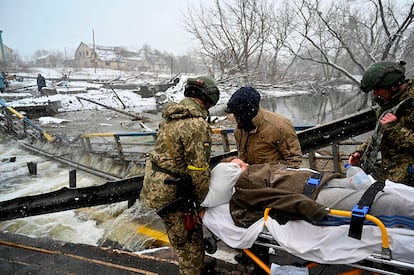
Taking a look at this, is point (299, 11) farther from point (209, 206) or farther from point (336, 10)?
point (209, 206)

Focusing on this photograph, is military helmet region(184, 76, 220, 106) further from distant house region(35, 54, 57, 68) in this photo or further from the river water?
distant house region(35, 54, 57, 68)

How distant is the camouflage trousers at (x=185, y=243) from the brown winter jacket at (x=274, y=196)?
577 millimetres

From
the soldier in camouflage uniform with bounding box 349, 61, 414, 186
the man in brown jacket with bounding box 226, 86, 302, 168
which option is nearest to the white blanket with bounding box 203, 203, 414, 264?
the man in brown jacket with bounding box 226, 86, 302, 168

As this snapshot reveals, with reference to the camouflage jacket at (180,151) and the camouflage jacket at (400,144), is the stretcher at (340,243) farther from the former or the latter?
the camouflage jacket at (400,144)

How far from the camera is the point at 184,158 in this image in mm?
2551

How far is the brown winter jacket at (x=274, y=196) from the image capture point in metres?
1.98

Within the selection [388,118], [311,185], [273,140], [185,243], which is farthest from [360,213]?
[185,243]

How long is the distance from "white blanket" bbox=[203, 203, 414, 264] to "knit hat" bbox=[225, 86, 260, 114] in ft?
3.51

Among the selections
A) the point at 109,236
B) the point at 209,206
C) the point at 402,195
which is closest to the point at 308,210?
the point at 402,195

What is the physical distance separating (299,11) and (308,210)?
61.8ft

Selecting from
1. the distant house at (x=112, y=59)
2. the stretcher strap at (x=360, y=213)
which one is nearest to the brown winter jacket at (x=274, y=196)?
the stretcher strap at (x=360, y=213)

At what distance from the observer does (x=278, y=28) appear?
22.5 m

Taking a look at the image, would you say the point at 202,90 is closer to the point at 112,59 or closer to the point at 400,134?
the point at 400,134

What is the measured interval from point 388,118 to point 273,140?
3.24ft
